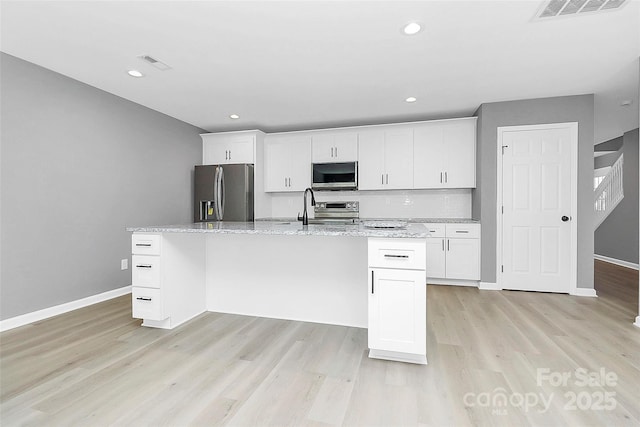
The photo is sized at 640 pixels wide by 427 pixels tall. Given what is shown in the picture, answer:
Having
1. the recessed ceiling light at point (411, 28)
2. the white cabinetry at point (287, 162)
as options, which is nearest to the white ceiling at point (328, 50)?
the recessed ceiling light at point (411, 28)

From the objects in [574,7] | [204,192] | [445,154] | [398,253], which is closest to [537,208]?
[445,154]

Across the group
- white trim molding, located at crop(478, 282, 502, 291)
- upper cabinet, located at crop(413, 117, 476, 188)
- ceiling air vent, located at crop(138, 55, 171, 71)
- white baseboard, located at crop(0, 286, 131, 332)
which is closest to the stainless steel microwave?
upper cabinet, located at crop(413, 117, 476, 188)

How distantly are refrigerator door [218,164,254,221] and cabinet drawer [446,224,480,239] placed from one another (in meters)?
2.99

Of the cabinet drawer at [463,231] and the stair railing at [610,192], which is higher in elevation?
the stair railing at [610,192]

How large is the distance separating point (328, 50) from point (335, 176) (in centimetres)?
239

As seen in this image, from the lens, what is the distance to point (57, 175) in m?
3.03

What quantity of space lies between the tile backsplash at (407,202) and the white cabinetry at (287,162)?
0.38 m

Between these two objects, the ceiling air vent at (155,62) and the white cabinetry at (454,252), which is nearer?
the ceiling air vent at (155,62)

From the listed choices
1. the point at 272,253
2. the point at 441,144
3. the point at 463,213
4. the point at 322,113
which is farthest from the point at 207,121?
the point at 463,213

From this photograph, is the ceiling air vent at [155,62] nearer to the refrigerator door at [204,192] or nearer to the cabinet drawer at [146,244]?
the cabinet drawer at [146,244]

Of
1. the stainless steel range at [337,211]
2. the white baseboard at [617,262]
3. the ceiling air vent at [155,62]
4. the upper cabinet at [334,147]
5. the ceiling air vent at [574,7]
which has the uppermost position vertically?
the ceiling air vent at [574,7]

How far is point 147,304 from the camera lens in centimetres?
262

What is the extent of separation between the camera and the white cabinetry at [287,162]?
198 inches

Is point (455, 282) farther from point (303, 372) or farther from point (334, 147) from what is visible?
point (303, 372)
